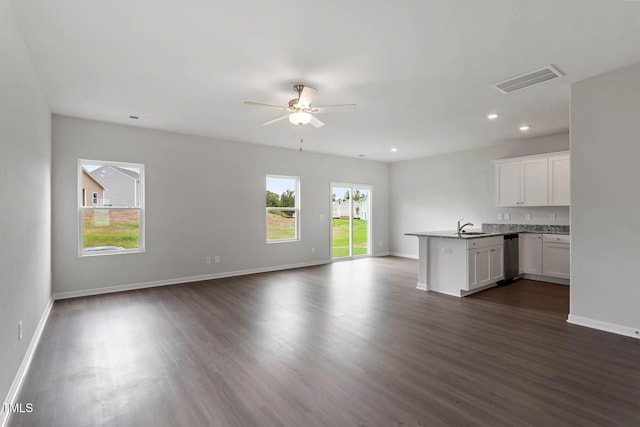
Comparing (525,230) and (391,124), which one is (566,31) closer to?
(391,124)

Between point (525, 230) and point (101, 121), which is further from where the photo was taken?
point (525, 230)

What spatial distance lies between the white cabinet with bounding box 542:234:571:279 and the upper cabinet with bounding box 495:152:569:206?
24.6 inches

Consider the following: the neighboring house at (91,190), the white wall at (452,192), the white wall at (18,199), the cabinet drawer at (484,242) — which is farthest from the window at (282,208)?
the white wall at (18,199)

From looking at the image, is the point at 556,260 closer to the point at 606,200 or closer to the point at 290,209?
the point at 606,200

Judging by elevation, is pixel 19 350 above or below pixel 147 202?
below

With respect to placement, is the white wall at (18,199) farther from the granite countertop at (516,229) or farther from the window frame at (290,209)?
the granite countertop at (516,229)

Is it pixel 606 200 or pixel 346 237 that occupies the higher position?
pixel 606 200

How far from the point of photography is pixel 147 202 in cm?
543

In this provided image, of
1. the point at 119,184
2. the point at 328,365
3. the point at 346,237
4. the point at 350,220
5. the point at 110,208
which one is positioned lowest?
the point at 328,365

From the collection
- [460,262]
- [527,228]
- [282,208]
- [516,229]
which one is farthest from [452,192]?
[282,208]

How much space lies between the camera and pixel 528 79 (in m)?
3.42

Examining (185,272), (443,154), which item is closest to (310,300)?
(185,272)

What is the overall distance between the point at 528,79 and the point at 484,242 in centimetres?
254

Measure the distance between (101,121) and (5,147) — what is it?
3405mm
